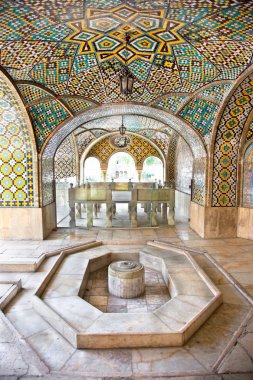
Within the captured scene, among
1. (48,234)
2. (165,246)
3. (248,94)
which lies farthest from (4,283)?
(248,94)

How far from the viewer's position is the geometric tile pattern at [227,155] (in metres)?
6.81

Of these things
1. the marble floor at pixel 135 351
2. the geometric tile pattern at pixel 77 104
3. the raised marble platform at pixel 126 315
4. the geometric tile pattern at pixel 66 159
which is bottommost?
the marble floor at pixel 135 351

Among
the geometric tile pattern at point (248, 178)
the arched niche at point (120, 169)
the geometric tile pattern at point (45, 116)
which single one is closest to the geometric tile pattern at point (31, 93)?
the geometric tile pattern at point (45, 116)

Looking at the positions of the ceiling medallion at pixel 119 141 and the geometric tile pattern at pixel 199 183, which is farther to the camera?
the ceiling medallion at pixel 119 141

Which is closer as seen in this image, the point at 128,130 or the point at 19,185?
the point at 19,185

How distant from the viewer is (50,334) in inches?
136

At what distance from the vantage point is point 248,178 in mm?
7273

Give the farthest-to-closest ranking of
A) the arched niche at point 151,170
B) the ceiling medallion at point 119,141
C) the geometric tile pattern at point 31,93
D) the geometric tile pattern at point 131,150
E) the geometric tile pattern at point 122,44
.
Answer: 1. the arched niche at point 151,170
2. the geometric tile pattern at point 131,150
3. the ceiling medallion at point 119,141
4. the geometric tile pattern at point 31,93
5. the geometric tile pattern at point 122,44

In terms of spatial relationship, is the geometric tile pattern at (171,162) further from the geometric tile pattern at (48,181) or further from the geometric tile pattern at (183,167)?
the geometric tile pattern at (48,181)

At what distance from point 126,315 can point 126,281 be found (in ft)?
3.22

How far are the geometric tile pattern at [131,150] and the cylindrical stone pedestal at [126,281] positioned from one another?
10.5m

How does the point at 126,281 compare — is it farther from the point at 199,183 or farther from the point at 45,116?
the point at 45,116

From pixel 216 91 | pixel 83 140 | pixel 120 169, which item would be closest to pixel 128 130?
pixel 83 140

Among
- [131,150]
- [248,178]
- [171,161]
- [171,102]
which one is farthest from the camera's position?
[131,150]
